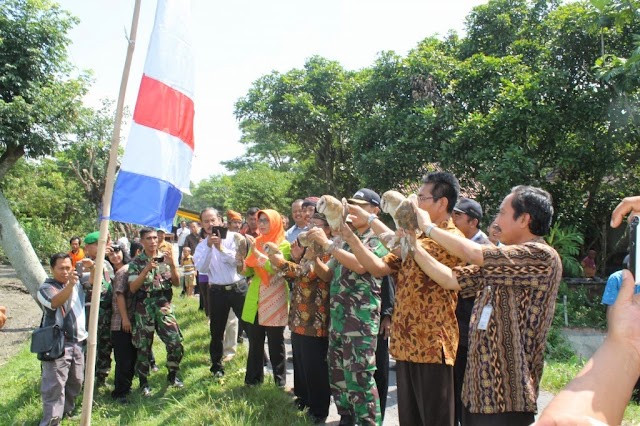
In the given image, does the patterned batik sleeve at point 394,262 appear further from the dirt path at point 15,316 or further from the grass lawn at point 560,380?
the dirt path at point 15,316

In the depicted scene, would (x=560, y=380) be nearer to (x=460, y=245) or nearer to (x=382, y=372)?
(x=382, y=372)

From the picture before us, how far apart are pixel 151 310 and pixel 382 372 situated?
96.8 inches

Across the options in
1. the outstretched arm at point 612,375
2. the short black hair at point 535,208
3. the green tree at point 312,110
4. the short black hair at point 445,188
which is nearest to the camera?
the outstretched arm at point 612,375

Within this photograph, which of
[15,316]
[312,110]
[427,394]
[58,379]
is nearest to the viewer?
→ [427,394]

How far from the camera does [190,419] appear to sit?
4.36m

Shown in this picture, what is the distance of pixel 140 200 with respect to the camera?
382 cm

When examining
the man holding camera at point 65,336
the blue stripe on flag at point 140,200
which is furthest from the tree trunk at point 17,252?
the blue stripe on flag at point 140,200

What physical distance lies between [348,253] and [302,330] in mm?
1078

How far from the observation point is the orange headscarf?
16.3 ft

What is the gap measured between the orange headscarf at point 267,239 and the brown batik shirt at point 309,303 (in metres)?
0.56

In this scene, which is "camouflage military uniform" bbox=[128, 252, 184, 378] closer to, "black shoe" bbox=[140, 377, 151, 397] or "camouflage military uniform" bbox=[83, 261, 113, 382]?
"black shoe" bbox=[140, 377, 151, 397]

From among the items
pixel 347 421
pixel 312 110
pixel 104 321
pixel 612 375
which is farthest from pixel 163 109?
pixel 312 110

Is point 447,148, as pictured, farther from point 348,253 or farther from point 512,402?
point 512,402

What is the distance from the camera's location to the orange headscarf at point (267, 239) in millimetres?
4957
